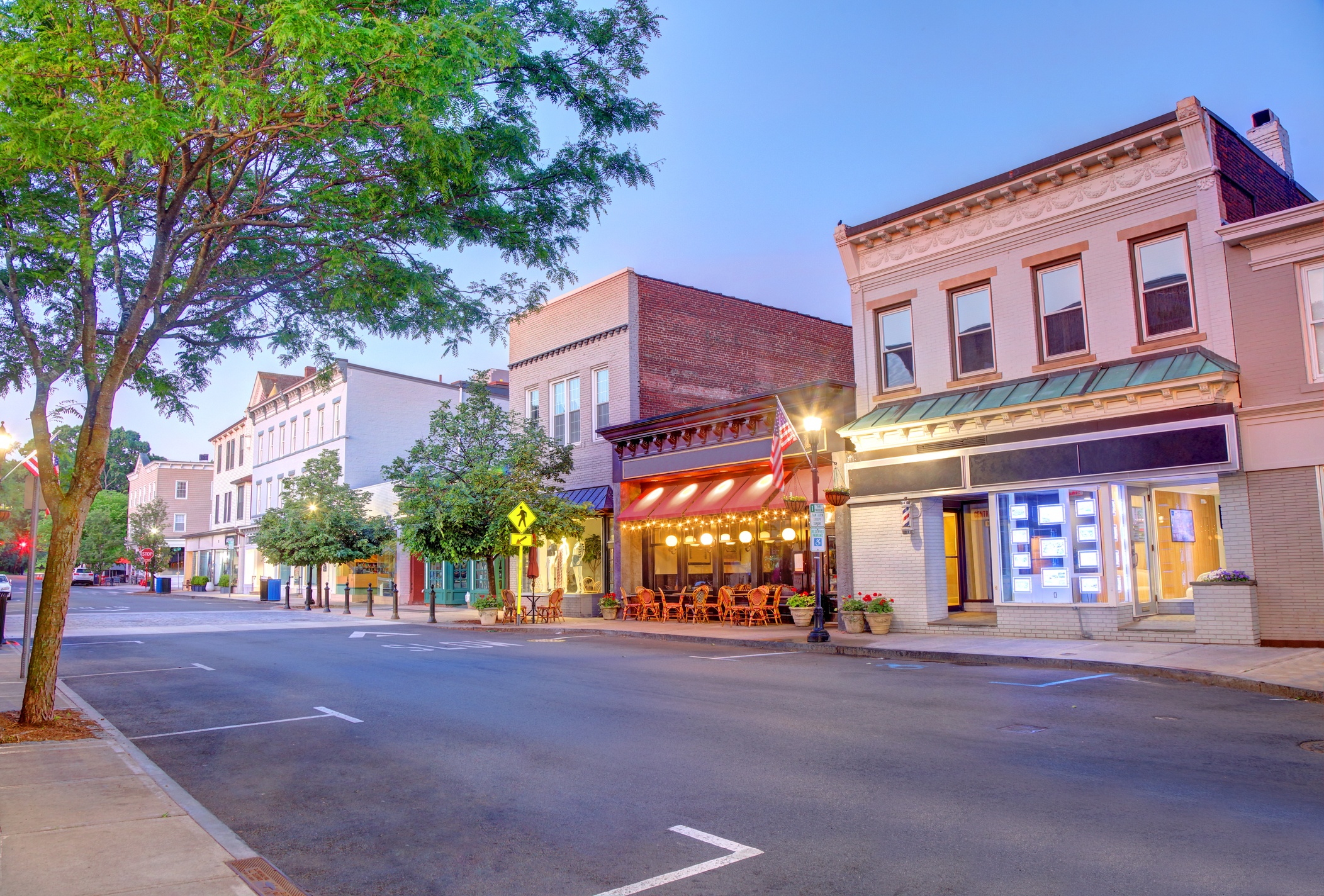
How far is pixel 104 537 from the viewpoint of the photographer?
84000 mm

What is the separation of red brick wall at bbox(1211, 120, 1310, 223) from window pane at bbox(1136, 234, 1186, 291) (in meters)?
0.92

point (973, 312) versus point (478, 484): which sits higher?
point (973, 312)

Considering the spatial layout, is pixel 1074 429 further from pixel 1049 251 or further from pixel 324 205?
pixel 324 205

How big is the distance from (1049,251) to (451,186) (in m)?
13.1

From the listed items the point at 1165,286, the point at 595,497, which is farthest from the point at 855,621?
the point at 595,497

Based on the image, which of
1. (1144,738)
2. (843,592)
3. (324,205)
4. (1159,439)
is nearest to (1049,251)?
(1159,439)

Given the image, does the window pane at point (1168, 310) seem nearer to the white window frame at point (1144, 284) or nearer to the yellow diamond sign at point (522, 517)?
the white window frame at point (1144, 284)

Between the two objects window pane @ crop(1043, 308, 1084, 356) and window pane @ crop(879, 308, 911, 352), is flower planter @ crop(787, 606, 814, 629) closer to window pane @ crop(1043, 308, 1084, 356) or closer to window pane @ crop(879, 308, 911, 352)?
window pane @ crop(879, 308, 911, 352)

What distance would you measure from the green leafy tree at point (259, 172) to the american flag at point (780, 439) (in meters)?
10.0

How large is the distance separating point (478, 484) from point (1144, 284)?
1823cm

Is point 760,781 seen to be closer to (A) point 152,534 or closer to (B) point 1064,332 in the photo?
(B) point 1064,332

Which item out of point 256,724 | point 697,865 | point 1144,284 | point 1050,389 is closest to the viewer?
point 697,865

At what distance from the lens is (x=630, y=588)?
28609 mm

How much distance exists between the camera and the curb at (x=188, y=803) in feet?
18.4
